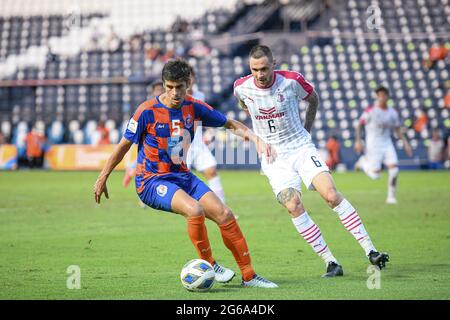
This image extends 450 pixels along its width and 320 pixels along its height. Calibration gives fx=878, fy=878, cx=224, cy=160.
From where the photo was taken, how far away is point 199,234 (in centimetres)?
800

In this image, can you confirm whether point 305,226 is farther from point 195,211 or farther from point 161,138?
point 161,138

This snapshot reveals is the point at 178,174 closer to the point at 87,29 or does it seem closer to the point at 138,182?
the point at 138,182

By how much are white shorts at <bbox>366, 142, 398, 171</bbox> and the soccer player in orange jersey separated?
10.7 m

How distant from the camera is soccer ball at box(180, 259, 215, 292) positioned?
768 cm

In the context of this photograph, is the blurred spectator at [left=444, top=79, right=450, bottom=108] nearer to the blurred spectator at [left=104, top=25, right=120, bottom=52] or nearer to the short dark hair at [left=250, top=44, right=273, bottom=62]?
the blurred spectator at [left=104, top=25, right=120, bottom=52]

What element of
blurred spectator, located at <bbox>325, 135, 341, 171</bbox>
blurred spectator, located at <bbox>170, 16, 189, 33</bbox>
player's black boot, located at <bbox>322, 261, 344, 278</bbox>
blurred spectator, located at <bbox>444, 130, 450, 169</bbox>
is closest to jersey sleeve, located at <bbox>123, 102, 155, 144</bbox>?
player's black boot, located at <bbox>322, 261, 344, 278</bbox>

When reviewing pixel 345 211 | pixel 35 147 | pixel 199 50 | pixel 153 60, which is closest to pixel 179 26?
pixel 199 50

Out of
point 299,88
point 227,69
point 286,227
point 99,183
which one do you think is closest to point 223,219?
point 99,183

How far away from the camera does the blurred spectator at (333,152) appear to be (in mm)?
30766

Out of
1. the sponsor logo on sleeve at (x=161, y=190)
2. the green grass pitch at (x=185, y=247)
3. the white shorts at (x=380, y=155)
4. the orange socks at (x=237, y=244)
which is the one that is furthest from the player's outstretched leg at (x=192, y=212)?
the white shorts at (x=380, y=155)

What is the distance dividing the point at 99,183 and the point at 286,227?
5.91 m

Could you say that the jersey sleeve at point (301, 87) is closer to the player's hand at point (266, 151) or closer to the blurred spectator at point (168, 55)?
the player's hand at point (266, 151)

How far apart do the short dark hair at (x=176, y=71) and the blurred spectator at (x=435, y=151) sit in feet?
77.4

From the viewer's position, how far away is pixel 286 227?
44.5 feet
